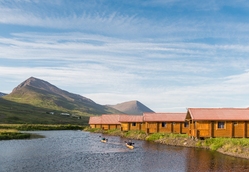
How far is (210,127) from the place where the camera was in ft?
186

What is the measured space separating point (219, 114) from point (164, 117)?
21.1 metres

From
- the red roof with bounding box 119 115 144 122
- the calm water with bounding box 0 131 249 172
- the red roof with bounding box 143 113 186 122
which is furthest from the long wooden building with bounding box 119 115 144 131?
the calm water with bounding box 0 131 249 172

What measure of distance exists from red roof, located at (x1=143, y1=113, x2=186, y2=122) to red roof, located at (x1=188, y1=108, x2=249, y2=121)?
16.1 metres

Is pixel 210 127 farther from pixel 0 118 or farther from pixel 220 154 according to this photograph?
pixel 0 118

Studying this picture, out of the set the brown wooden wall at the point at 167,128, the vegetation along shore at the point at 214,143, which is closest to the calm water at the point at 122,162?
the vegetation along shore at the point at 214,143

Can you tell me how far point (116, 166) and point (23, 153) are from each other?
678 inches

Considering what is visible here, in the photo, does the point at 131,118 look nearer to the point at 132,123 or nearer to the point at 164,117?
the point at 132,123

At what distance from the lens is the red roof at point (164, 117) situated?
248ft

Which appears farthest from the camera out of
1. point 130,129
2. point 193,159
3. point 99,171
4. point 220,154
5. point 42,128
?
point 42,128

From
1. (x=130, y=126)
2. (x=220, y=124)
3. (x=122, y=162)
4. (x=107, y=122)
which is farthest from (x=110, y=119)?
(x=122, y=162)

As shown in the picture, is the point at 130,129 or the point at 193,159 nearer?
the point at 193,159

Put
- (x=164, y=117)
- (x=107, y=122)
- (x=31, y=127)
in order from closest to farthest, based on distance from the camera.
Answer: (x=164, y=117)
(x=107, y=122)
(x=31, y=127)

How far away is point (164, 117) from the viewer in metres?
77.2

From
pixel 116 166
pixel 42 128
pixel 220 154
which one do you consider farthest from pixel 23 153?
pixel 42 128
